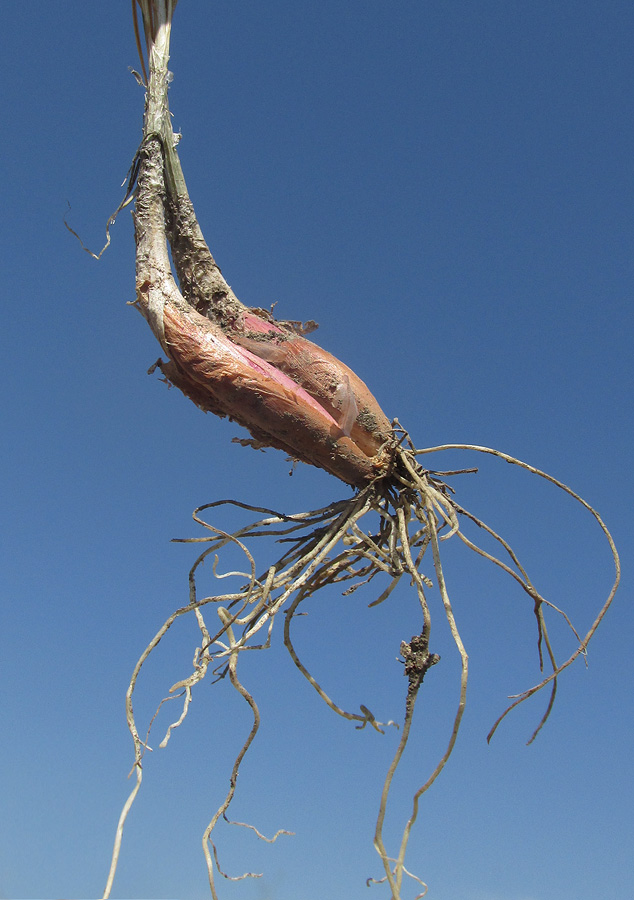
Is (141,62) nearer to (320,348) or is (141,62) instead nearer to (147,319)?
(147,319)

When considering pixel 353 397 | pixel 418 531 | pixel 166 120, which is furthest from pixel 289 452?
pixel 166 120

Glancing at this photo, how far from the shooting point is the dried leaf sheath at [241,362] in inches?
94.9

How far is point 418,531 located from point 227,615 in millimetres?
701

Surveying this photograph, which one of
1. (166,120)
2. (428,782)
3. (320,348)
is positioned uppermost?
(166,120)

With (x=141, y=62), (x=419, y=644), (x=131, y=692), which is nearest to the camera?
(x=419, y=644)

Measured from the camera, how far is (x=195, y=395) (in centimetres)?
251

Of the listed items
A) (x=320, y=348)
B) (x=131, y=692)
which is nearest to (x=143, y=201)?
(x=320, y=348)

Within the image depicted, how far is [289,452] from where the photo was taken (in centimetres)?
256

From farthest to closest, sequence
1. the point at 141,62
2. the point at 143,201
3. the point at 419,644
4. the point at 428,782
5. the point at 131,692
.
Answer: the point at 141,62 < the point at 143,201 < the point at 131,692 < the point at 419,644 < the point at 428,782

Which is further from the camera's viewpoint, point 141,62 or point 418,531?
point 141,62

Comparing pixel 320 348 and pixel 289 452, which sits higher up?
pixel 320 348

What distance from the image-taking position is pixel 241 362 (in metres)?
2.41

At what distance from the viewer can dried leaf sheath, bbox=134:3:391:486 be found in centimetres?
241

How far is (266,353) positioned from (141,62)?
52.2 inches
